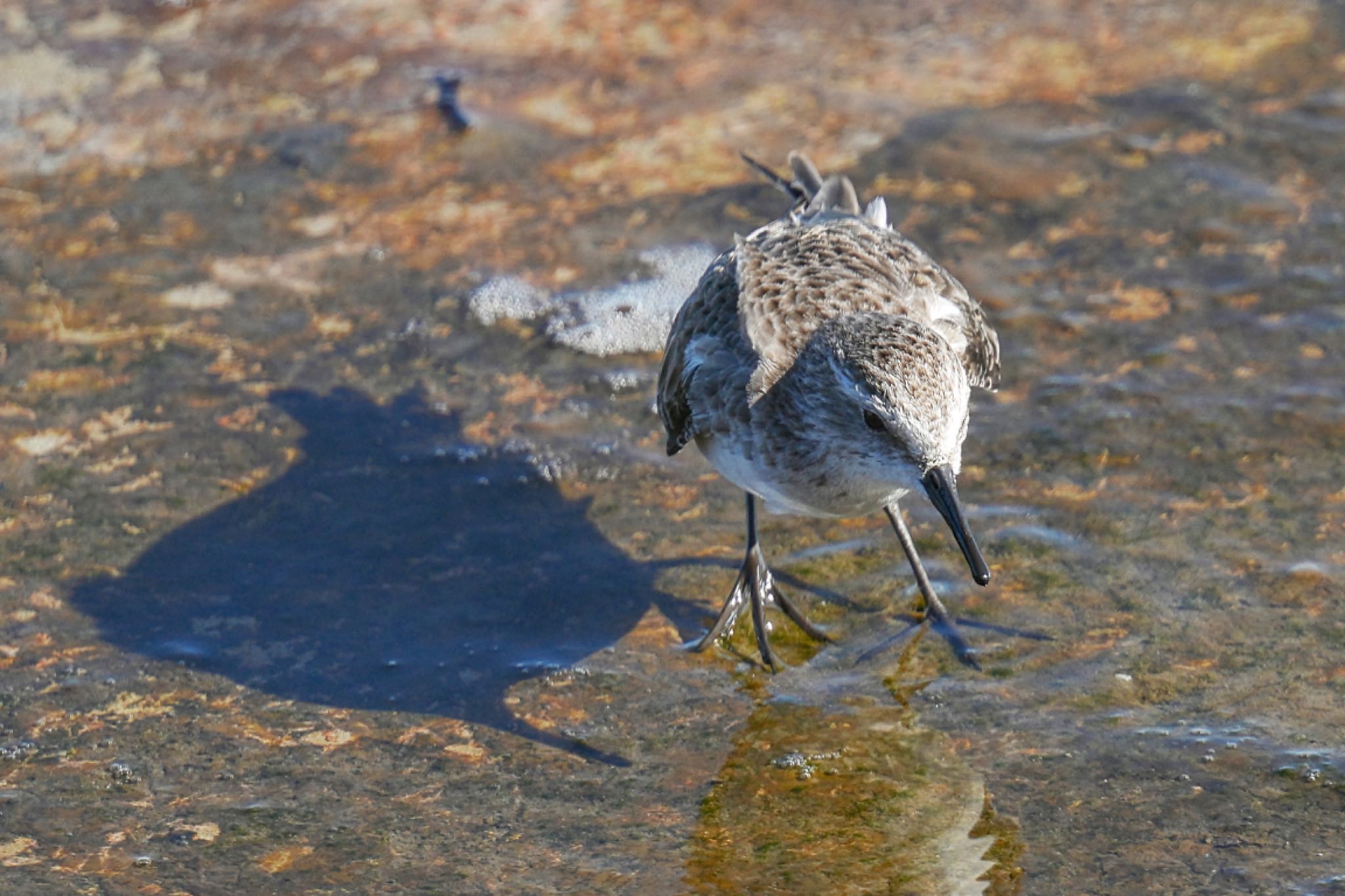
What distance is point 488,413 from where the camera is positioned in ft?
21.7

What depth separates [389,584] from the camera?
226 inches

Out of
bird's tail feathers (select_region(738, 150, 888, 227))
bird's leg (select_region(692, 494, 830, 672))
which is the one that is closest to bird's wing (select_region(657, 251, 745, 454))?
bird's leg (select_region(692, 494, 830, 672))

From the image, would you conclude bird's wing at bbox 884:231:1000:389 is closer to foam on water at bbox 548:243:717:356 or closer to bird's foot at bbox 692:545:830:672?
bird's foot at bbox 692:545:830:672

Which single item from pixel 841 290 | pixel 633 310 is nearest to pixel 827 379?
pixel 841 290

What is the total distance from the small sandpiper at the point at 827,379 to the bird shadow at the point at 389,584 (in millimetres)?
597

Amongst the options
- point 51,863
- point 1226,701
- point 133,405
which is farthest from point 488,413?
point 1226,701

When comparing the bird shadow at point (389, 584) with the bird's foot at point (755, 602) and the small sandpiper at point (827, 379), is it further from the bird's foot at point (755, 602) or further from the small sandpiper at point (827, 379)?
the small sandpiper at point (827, 379)

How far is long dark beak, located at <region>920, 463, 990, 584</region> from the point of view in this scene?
176 inches

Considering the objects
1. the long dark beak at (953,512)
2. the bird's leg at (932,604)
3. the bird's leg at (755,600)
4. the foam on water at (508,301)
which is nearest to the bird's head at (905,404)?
the long dark beak at (953,512)

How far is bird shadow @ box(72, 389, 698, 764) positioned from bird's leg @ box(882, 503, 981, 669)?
33.1 inches

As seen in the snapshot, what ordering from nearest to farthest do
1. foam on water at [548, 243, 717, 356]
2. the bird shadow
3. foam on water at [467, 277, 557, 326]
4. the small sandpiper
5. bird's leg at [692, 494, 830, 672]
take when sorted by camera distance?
the small sandpiper, the bird shadow, bird's leg at [692, 494, 830, 672], foam on water at [548, 243, 717, 356], foam on water at [467, 277, 557, 326]

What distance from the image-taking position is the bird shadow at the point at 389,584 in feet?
17.4

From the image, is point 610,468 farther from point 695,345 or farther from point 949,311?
point 949,311

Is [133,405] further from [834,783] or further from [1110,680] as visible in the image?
[1110,680]
